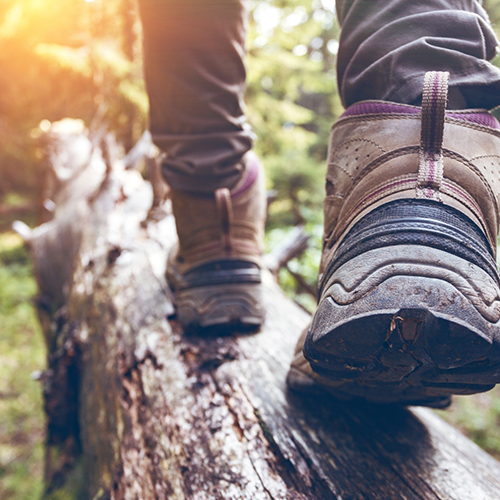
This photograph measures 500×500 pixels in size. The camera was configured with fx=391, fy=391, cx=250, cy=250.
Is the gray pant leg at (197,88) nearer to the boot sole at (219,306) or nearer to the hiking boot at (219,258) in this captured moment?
the hiking boot at (219,258)

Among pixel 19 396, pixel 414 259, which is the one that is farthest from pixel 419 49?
pixel 19 396

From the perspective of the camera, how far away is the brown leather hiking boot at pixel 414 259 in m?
0.61

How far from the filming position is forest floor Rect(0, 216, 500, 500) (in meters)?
2.70

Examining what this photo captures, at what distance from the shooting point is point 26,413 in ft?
10.9

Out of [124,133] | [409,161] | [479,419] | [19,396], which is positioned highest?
[409,161]

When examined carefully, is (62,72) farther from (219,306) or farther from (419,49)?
(419,49)

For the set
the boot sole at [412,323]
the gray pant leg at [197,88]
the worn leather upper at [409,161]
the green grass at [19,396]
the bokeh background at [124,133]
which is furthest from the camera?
the bokeh background at [124,133]

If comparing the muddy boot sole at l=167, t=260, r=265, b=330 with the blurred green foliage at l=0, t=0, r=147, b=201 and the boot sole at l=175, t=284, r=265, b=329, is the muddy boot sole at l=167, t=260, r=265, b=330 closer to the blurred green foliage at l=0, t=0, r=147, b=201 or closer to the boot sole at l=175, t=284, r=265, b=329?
the boot sole at l=175, t=284, r=265, b=329

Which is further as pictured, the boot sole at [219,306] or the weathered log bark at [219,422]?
the boot sole at [219,306]

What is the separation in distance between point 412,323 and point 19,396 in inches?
154

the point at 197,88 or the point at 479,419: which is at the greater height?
the point at 197,88

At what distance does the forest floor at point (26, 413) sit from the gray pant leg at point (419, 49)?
5.53ft

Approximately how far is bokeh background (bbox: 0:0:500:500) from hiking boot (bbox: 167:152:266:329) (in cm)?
118

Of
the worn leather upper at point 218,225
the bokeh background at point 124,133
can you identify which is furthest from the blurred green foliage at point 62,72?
the worn leather upper at point 218,225
